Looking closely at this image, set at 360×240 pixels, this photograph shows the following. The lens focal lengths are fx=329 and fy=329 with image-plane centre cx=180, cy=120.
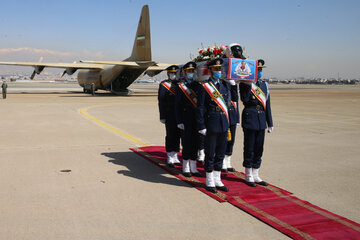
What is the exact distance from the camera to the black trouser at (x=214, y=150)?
16.9 ft

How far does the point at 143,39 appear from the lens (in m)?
29.3

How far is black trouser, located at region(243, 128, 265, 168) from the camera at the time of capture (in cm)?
546

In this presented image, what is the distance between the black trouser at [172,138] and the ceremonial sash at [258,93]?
1.92 m

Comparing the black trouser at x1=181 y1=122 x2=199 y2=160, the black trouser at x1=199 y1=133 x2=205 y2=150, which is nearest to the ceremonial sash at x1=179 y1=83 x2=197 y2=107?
the black trouser at x1=181 y1=122 x2=199 y2=160

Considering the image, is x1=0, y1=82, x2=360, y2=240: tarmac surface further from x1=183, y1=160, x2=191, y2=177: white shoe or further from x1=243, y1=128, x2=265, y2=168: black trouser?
x1=243, y1=128, x2=265, y2=168: black trouser

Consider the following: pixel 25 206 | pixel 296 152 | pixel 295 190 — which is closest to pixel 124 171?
pixel 25 206

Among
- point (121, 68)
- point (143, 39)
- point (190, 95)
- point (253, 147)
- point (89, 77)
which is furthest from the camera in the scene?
point (89, 77)

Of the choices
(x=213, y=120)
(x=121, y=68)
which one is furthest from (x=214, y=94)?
(x=121, y=68)

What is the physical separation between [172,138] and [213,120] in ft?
5.78

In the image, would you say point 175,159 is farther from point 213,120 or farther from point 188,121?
point 213,120

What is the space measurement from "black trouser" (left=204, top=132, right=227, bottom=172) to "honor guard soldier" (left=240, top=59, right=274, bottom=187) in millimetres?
497

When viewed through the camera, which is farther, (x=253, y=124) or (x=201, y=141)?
(x=201, y=141)

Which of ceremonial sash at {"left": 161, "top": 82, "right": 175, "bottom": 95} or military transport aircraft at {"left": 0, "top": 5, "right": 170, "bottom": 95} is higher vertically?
military transport aircraft at {"left": 0, "top": 5, "right": 170, "bottom": 95}

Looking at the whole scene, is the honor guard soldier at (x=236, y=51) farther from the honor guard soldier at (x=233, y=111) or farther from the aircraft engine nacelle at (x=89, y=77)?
the aircraft engine nacelle at (x=89, y=77)
